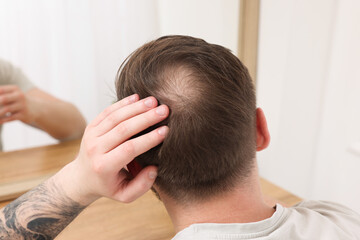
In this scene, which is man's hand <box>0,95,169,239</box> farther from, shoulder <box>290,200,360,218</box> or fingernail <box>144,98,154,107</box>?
shoulder <box>290,200,360,218</box>

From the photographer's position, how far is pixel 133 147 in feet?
1.74

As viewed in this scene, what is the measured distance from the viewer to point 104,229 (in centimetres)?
91

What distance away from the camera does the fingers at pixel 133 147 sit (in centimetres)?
52

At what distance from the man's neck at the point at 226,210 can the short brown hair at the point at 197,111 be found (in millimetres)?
16

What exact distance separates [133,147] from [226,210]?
0.62 feet

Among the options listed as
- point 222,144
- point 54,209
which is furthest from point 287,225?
point 54,209

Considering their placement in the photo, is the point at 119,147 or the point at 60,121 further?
the point at 60,121

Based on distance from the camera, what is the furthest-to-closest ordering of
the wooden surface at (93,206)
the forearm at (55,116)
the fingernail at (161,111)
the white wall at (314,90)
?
the white wall at (314,90) → the forearm at (55,116) → the wooden surface at (93,206) → the fingernail at (161,111)

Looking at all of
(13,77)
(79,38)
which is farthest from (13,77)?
(79,38)

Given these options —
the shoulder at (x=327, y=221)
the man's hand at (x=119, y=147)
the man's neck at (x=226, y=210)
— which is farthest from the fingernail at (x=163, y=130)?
the shoulder at (x=327, y=221)

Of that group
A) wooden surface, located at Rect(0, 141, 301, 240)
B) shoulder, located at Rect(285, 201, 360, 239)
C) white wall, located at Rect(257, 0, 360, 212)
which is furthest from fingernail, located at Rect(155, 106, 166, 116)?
white wall, located at Rect(257, 0, 360, 212)

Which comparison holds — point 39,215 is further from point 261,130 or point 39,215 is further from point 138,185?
point 261,130

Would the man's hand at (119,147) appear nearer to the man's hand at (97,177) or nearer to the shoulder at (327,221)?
the man's hand at (97,177)

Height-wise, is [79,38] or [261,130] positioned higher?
[79,38]
